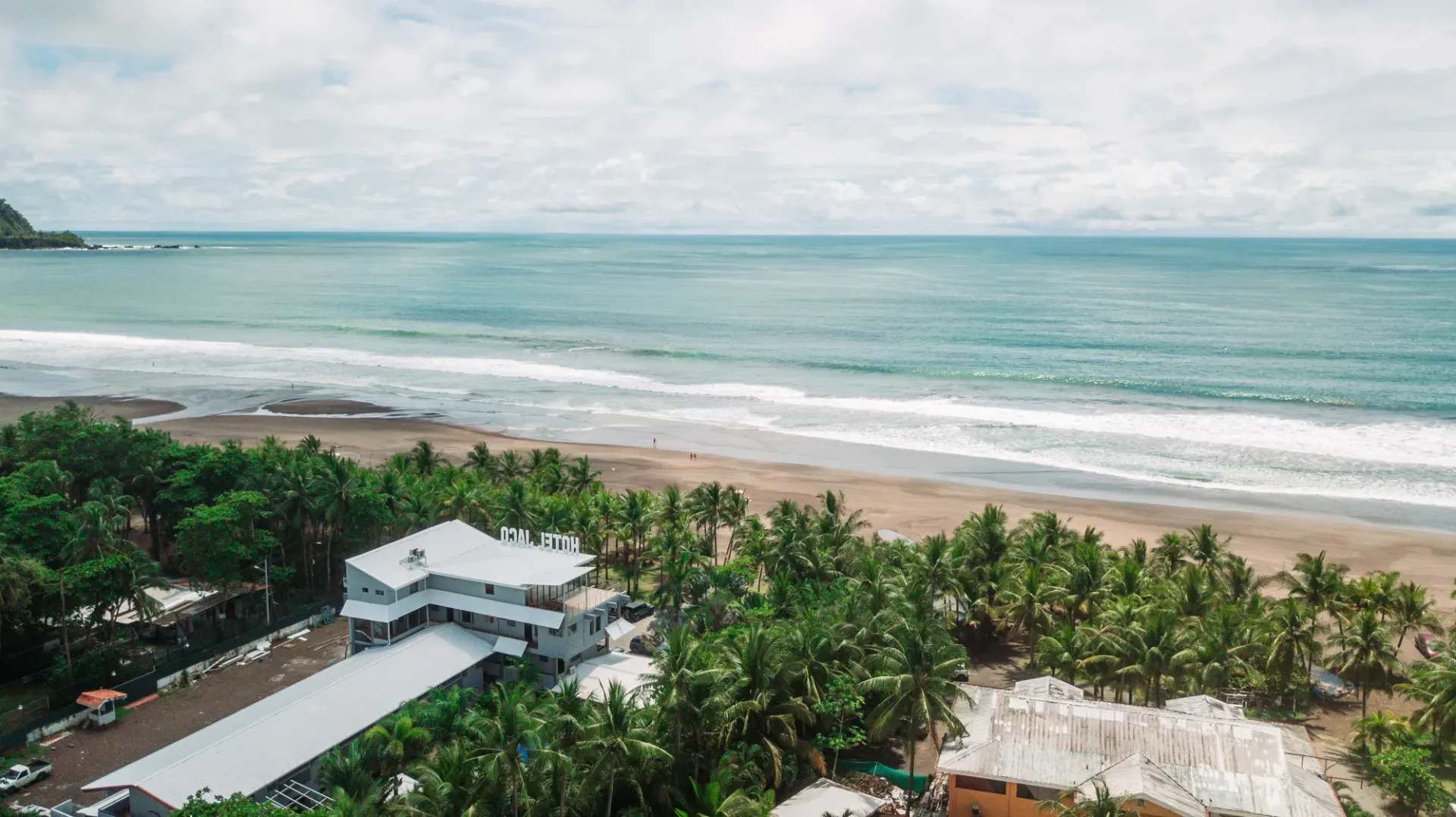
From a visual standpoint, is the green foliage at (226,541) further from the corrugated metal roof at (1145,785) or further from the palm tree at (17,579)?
the corrugated metal roof at (1145,785)

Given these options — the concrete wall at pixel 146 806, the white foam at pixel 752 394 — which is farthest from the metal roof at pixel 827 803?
the white foam at pixel 752 394

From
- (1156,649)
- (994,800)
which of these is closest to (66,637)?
(994,800)

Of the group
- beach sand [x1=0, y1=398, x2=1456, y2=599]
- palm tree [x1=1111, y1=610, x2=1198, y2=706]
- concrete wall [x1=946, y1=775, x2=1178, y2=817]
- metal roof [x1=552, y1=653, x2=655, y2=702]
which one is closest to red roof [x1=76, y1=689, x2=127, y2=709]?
metal roof [x1=552, y1=653, x2=655, y2=702]

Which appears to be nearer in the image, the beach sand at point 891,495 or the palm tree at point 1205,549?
the palm tree at point 1205,549

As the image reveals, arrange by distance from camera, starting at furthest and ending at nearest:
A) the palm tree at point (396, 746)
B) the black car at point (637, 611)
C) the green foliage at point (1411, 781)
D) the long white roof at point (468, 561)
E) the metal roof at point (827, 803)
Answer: the black car at point (637, 611)
the long white roof at point (468, 561)
the green foliage at point (1411, 781)
the palm tree at point (396, 746)
the metal roof at point (827, 803)

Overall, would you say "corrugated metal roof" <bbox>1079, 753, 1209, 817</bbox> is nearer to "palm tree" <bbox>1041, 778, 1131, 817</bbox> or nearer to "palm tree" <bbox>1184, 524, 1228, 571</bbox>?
"palm tree" <bbox>1041, 778, 1131, 817</bbox>

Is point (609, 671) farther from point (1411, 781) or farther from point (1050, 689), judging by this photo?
point (1411, 781)
